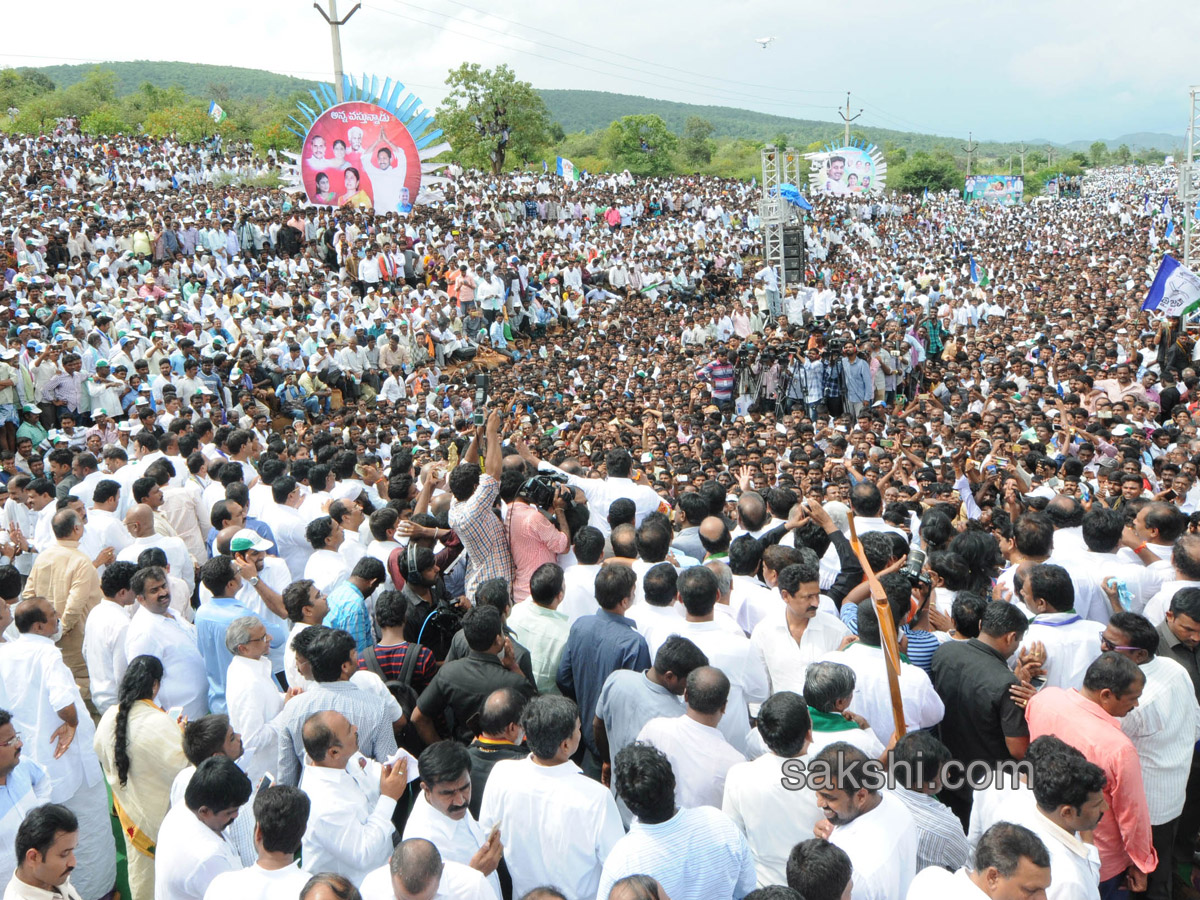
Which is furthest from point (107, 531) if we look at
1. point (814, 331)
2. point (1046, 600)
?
point (814, 331)

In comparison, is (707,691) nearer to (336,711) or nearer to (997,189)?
(336,711)

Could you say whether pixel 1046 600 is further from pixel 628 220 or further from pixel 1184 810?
pixel 628 220

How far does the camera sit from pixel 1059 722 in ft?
10.6

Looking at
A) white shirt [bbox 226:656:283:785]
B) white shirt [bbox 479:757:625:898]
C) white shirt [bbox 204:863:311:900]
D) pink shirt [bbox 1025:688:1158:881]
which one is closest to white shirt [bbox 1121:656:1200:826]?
pink shirt [bbox 1025:688:1158:881]

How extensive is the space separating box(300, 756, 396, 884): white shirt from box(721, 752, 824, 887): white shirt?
114 cm

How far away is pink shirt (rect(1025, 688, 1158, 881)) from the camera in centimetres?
313

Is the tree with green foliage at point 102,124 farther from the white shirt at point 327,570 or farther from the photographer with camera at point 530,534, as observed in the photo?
the photographer with camera at point 530,534

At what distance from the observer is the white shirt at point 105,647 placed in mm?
4309

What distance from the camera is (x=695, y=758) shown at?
325cm

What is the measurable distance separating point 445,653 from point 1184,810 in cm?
329

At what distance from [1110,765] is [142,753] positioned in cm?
344

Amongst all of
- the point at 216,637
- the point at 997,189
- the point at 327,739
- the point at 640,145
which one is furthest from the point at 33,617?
the point at 997,189

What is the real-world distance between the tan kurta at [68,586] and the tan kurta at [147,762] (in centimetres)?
151

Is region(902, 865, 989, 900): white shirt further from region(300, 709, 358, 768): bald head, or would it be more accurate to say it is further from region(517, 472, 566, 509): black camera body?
region(517, 472, 566, 509): black camera body
